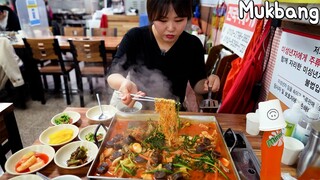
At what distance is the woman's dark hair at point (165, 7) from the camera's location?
1.61 meters

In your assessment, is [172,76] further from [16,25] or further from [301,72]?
[16,25]

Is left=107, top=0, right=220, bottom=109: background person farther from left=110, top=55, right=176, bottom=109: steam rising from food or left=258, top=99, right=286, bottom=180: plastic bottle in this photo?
left=258, top=99, right=286, bottom=180: plastic bottle

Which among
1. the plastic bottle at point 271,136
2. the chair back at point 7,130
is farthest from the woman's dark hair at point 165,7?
the chair back at point 7,130

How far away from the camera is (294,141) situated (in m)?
1.36

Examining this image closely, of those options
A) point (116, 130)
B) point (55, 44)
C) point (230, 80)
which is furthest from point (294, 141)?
point (55, 44)

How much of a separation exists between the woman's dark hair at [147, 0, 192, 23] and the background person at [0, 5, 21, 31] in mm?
5902

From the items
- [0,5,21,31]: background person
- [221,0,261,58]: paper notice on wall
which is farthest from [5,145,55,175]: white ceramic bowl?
[0,5,21,31]: background person

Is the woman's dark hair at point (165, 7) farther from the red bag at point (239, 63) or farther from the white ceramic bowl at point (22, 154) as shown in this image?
the white ceramic bowl at point (22, 154)

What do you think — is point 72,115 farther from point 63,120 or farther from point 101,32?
point 101,32

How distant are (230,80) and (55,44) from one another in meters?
3.69

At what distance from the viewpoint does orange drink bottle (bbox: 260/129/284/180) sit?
1.00m

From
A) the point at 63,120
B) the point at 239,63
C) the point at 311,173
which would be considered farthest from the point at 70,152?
the point at 239,63

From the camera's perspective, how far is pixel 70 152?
143 centimetres

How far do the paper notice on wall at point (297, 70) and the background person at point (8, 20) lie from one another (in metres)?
6.69
